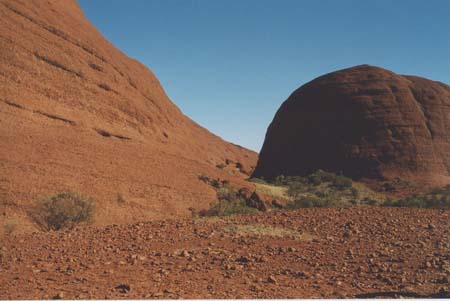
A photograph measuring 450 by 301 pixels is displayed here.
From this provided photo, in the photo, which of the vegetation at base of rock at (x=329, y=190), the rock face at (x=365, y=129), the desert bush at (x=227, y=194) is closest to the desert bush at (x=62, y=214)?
the desert bush at (x=227, y=194)

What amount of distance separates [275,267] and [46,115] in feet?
65.3

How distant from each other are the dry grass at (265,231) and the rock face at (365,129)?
2598cm

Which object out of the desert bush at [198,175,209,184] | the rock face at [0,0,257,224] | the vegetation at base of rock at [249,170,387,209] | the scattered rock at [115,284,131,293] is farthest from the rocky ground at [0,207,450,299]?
the desert bush at [198,175,209,184]

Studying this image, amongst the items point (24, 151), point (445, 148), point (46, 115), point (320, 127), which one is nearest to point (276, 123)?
point (320, 127)

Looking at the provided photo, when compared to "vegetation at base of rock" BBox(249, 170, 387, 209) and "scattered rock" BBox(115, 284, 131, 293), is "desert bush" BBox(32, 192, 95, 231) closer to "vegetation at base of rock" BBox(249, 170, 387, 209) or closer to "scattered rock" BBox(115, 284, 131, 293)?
"scattered rock" BBox(115, 284, 131, 293)

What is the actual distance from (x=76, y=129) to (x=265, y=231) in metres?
18.1

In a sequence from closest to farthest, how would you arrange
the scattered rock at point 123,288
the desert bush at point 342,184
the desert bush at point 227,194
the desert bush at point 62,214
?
the scattered rock at point 123,288 → the desert bush at point 62,214 → the desert bush at point 227,194 → the desert bush at point 342,184

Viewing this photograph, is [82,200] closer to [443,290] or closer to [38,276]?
[38,276]

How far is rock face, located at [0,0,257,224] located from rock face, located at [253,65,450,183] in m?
11.2

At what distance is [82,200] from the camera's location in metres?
12.0

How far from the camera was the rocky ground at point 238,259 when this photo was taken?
4.78m

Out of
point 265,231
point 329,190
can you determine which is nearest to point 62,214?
point 265,231

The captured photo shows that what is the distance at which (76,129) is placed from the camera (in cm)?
2314

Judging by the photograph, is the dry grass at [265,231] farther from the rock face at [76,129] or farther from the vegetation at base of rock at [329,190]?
the vegetation at base of rock at [329,190]
